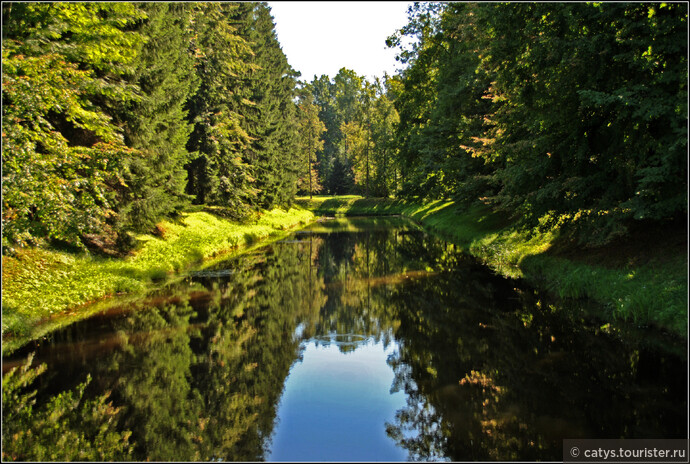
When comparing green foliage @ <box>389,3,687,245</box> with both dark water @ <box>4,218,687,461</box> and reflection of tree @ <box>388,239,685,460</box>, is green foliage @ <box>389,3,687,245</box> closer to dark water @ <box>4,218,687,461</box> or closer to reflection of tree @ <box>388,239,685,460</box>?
dark water @ <box>4,218,687,461</box>

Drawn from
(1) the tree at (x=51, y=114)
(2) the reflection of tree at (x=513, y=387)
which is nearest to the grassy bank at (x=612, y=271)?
(2) the reflection of tree at (x=513, y=387)

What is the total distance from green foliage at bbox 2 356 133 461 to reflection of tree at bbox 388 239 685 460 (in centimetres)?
358

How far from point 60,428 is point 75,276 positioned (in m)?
7.69

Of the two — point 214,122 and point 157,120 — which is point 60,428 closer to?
point 157,120

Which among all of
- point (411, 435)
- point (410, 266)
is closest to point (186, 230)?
point (410, 266)

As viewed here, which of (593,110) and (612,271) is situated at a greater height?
(593,110)

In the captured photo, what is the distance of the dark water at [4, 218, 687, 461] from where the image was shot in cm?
557

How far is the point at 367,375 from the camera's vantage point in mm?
7953

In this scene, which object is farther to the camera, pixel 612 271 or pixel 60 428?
pixel 612 271

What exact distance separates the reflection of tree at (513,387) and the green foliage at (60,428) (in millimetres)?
3584

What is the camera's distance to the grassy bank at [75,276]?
32.5 feet

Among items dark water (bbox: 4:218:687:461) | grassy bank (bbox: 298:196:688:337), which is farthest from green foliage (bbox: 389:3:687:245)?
dark water (bbox: 4:218:687:461)

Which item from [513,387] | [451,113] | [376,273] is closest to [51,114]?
[376,273]

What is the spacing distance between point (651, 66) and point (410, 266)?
1137 centimetres
